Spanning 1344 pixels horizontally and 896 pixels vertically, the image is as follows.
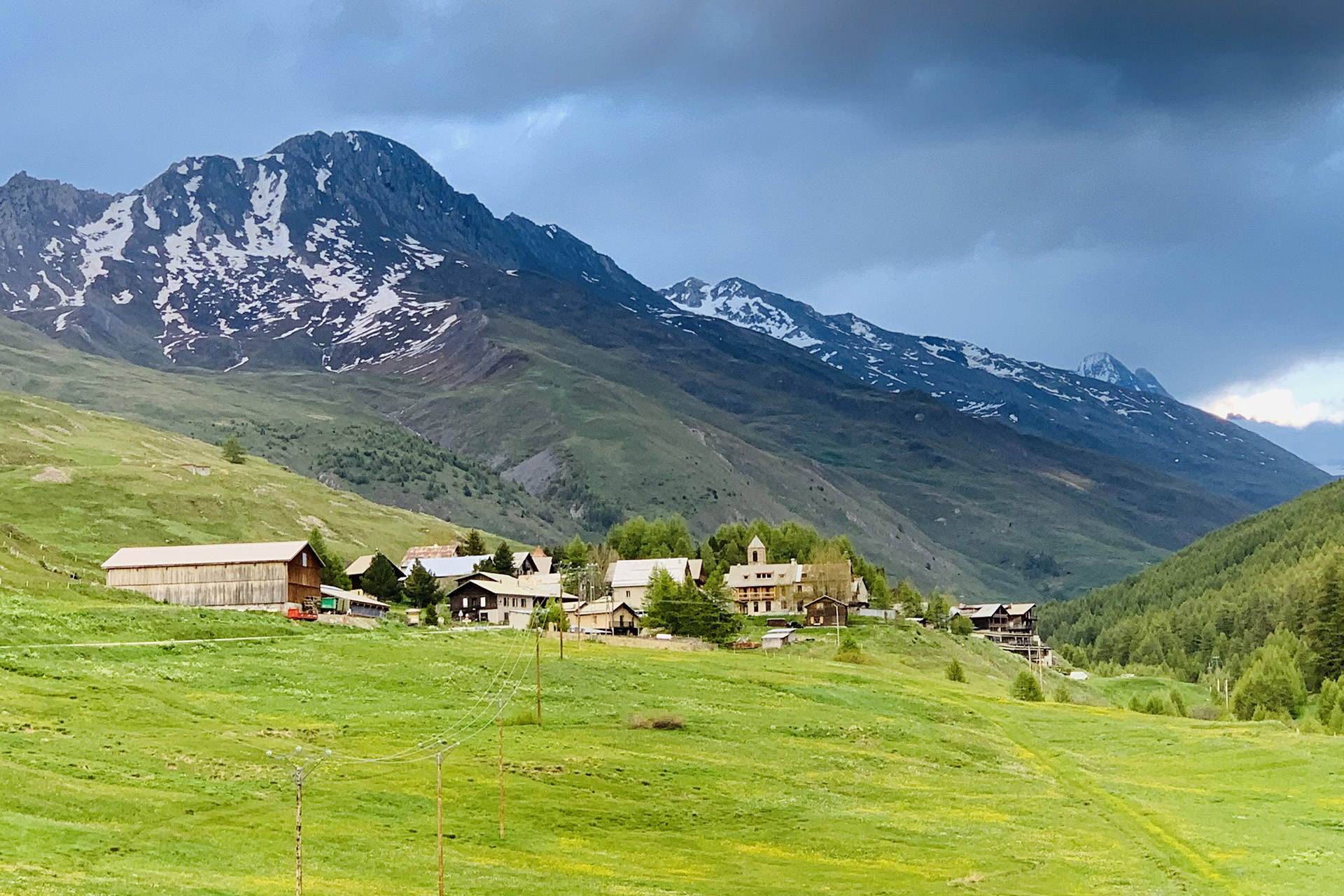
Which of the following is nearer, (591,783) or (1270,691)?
(591,783)

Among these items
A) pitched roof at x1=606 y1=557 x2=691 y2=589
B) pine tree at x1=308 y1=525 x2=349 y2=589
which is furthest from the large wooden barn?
pitched roof at x1=606 y1=557 x2=691 y2=589

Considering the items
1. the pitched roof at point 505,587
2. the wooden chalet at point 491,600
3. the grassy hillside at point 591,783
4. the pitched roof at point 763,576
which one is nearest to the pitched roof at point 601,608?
the wooden chalet at point 491,600

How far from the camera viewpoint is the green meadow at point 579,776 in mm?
52875

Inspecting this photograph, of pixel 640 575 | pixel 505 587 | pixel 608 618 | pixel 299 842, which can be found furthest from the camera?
pixel 640 575

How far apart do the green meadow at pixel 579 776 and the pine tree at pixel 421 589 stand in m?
42.1

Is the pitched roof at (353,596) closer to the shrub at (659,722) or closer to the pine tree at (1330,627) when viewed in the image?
the shrub at (659,722)

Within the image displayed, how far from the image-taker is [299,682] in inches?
3484

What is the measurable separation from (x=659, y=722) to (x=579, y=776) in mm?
15921

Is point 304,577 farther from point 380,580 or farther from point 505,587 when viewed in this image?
point 505,587

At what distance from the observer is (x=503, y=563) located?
193 meters

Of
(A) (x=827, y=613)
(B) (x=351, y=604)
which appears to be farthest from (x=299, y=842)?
(A) (x=827, y=613)

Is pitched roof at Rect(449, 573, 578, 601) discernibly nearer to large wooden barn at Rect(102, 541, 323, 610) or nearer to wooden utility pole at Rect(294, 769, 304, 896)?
large wooden barn at Rect(102, 541, 323, 610)

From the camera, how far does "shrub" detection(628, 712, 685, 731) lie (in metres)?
85.3

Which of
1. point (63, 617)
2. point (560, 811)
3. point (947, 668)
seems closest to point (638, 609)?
point (947, 668)
